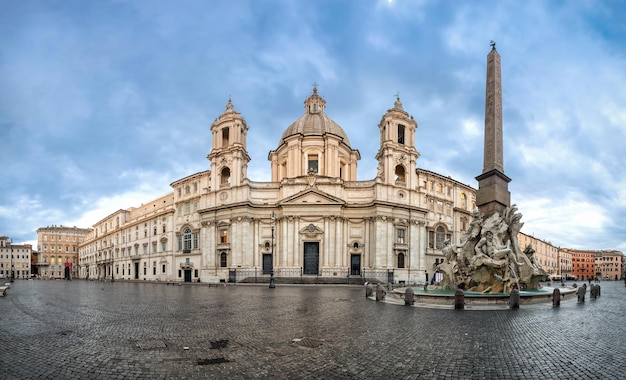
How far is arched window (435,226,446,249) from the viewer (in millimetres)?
53688

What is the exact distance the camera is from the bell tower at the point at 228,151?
50.1 m

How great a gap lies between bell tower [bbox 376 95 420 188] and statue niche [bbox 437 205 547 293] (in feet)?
89.4

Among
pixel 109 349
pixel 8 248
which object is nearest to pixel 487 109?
pixel 109 349

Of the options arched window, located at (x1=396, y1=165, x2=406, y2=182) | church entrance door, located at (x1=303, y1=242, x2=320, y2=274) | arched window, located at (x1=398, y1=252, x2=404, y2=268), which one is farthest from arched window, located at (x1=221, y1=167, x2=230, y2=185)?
arched window, located at (x1=398, y1=252, x2=404, y2=268)

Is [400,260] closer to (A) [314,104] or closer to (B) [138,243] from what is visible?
(A) [314,104]

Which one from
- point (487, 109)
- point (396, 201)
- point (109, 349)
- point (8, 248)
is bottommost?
point (8, 248)

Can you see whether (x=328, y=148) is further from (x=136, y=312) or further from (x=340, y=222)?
(x=136, y=312)

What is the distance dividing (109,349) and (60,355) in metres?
0.87

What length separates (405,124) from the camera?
51.5 m

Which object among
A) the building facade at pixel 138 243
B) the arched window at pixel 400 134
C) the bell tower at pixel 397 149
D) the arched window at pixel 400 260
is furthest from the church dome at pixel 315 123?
the building facade at pixel 138 243

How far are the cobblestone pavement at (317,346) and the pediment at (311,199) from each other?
33.8 m

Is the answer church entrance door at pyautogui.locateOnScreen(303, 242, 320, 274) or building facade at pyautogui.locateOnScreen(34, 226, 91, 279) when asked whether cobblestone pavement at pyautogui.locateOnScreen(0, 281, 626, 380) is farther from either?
building facade at pyautogui.locateOnScreen(34, 226, 91, 279)

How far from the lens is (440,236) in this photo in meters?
54.3

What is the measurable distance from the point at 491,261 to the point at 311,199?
30298 millimetres
